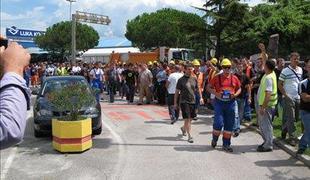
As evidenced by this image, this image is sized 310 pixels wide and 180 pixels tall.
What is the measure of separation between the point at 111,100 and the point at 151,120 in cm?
707

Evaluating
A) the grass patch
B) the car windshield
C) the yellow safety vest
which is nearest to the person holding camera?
the yellow safety vest

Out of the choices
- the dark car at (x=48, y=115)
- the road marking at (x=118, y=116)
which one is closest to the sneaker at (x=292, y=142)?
the dark car at (x=48, y=115)

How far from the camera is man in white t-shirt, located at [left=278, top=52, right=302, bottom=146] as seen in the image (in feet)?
33.2

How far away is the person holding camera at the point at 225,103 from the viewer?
10.0m

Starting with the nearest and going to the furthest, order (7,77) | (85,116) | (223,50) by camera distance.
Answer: (7,77), (85,116), (223,50)

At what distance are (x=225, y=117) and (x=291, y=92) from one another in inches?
56.1

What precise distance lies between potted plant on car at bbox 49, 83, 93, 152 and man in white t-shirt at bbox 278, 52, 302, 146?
12.9 ft

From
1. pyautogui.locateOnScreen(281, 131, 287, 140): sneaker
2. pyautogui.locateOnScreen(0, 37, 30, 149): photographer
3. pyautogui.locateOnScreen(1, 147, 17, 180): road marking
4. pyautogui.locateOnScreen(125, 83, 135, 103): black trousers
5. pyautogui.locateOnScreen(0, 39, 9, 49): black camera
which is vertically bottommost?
pyautogui.locateOnScreen(1, 147, 17, 180): road marking

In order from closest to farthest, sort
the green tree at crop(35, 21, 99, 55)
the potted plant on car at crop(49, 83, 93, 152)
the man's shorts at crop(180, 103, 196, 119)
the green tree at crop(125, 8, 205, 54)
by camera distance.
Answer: the potted plant on car at crop(49, 83, 93, 152)
the man's shorts at crop(180, 103, 196, 119)
the green tree at crop(125, 8, 205, 54)
the green tree at crop(35, 21, 99, 55)

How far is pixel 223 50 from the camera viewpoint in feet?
98.1

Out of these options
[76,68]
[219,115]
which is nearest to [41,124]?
[219,115]

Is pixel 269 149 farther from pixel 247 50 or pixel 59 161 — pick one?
pixel 247 50

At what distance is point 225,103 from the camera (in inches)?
399

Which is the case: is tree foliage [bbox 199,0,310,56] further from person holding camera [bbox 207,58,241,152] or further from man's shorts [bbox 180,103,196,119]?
person holding camera [bbox 207,58,241,152]
